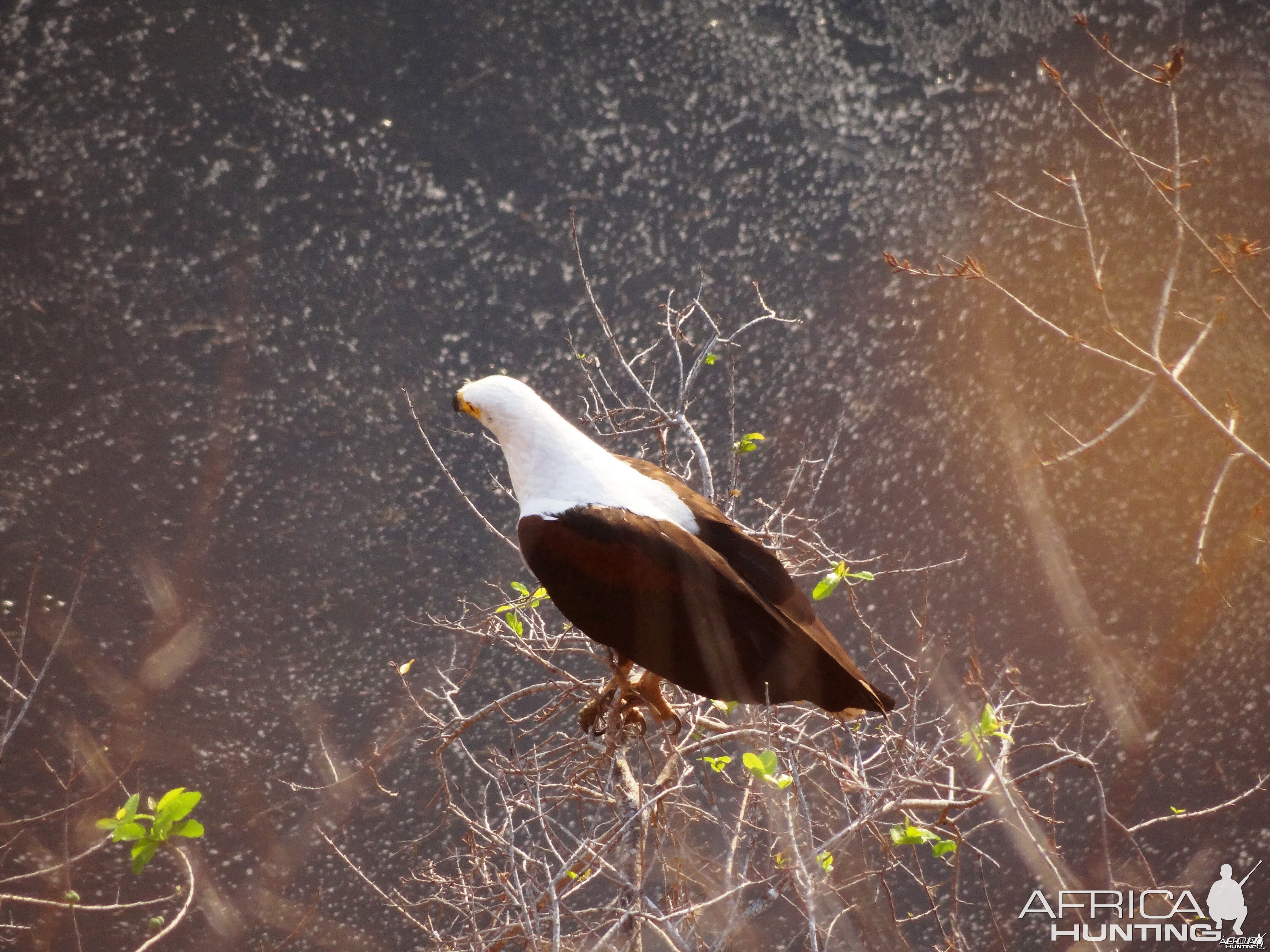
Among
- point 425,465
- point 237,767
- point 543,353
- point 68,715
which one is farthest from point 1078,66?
point 68,715

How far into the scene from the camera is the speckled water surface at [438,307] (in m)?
1.90

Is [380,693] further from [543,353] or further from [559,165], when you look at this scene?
[559,165]

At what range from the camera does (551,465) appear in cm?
126

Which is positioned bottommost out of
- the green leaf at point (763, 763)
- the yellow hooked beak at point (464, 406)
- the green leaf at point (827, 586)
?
the green leaf at point (763, 763)

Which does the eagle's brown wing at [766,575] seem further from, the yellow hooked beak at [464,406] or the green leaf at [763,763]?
the yellow hooked beak at [464,406]

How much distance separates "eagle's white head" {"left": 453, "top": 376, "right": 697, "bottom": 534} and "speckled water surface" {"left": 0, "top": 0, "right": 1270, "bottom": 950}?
0.84 metres

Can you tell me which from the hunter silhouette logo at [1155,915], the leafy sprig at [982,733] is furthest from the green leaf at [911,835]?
the hunter silhouette logo at [1155,915]

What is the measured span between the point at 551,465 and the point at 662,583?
0.74 ft

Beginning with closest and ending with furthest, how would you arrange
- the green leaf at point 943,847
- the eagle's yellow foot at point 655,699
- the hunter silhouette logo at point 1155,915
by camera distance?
the green leaf at point 943,847, the eagle's yellow foot at point 655,699, the hunter silhouette logo at point 1155,915

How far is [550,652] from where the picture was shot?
154 cm

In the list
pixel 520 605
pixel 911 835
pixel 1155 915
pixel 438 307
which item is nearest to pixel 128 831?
pixel 520 605

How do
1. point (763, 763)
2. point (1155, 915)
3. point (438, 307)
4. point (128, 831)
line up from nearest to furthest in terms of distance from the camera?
point (128, 831) < point (763, 763) < point (438, 307) < point (1155, 915)

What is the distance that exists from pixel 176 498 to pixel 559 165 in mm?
1116

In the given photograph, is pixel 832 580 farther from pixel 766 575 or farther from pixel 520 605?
pixel 520 605
